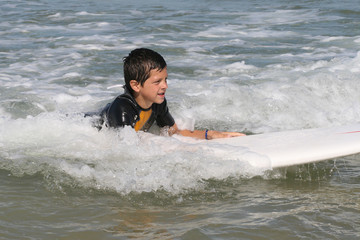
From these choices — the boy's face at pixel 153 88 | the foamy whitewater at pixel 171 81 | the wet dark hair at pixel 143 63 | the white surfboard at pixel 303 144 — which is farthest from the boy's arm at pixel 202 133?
the wet dark hair at pixel 143 63

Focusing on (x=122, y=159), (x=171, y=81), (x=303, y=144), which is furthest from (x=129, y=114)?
(x=171, y=81)

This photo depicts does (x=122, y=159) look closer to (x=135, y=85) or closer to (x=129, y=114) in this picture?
(x=129, y=114)

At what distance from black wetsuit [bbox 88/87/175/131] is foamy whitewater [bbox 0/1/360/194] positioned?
8cm

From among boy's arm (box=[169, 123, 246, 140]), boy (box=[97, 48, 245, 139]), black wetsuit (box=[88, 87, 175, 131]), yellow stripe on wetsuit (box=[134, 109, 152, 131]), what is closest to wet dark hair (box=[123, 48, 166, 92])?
boy (box=[97, 48, 245, 139])

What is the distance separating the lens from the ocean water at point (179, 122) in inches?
125

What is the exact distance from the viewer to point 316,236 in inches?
115

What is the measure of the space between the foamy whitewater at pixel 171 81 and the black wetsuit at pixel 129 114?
8 centimetres

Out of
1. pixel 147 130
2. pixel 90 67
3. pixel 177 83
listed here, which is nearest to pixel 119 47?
pixel 90 67

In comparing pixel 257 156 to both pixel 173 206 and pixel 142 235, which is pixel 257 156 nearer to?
pixel 173 206

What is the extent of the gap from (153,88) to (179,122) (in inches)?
36.9

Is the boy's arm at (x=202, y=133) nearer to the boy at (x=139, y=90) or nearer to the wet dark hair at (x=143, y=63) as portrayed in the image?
the boy at (x=139, y=90)

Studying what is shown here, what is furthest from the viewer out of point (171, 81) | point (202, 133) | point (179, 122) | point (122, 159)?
point (171, 81)

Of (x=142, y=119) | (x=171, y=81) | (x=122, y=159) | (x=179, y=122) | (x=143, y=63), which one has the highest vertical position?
(x=143, y=63)

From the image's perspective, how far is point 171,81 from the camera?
7.32 meters
